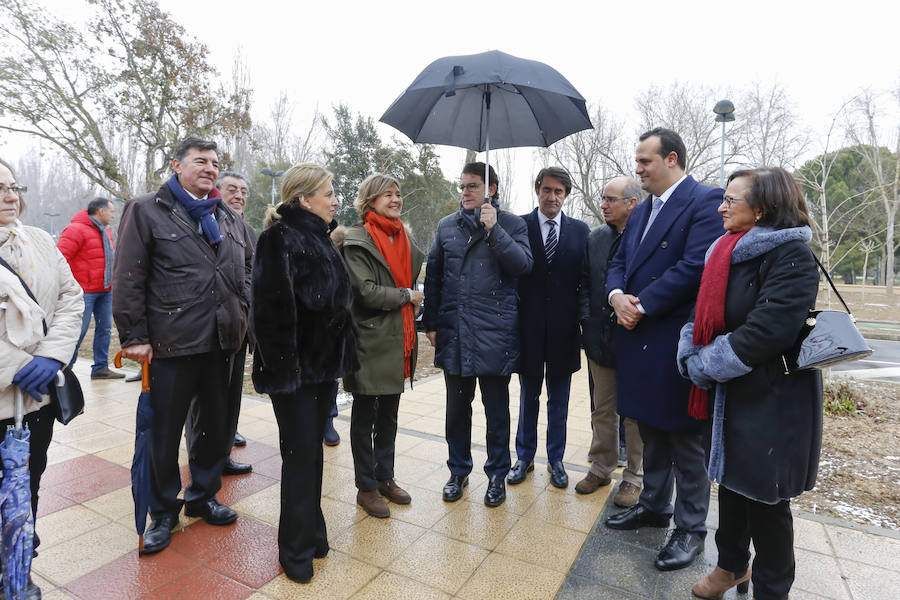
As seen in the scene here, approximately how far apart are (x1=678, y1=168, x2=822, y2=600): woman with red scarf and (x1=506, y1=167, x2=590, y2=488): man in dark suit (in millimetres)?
1232

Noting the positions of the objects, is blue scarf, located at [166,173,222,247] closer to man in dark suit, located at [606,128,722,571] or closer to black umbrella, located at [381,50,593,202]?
black umbrella, located at [381,50,593,202]

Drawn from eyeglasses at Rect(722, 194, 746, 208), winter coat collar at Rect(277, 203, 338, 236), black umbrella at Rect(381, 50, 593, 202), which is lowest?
winter coat collar at Rect(277, 203, 338, 236)

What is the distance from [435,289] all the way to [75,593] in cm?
251

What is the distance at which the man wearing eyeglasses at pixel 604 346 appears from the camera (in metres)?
3.48

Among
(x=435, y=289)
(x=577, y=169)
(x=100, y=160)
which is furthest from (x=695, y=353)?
(x=577, y=169)

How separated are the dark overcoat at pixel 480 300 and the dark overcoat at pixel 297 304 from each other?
0.89 metres

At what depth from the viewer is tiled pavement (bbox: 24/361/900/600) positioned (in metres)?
2.44

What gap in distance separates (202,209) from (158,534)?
1831 millimetres

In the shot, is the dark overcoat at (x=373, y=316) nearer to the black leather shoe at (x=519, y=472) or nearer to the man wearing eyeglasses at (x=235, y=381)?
the man wearing eyeglasses at (x=235, y=381)

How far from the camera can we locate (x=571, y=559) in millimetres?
2709

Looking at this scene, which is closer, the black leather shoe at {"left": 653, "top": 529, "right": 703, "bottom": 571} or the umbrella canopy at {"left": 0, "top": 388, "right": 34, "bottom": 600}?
the umbrella canopy at {"left": 0, "top": 388, "right": 34, "bottom": 600}

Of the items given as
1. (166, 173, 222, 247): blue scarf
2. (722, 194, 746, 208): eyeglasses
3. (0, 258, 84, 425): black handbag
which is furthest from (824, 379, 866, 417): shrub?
(0, 258, 84, 425): black handbag

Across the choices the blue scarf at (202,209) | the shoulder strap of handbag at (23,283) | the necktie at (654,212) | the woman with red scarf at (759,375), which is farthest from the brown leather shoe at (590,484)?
the shoulder strap of handbag at (23,283)

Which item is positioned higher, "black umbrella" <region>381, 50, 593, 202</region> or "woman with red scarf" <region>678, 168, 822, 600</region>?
"black umbrella" <region>381, 50, 593, 202</region>
